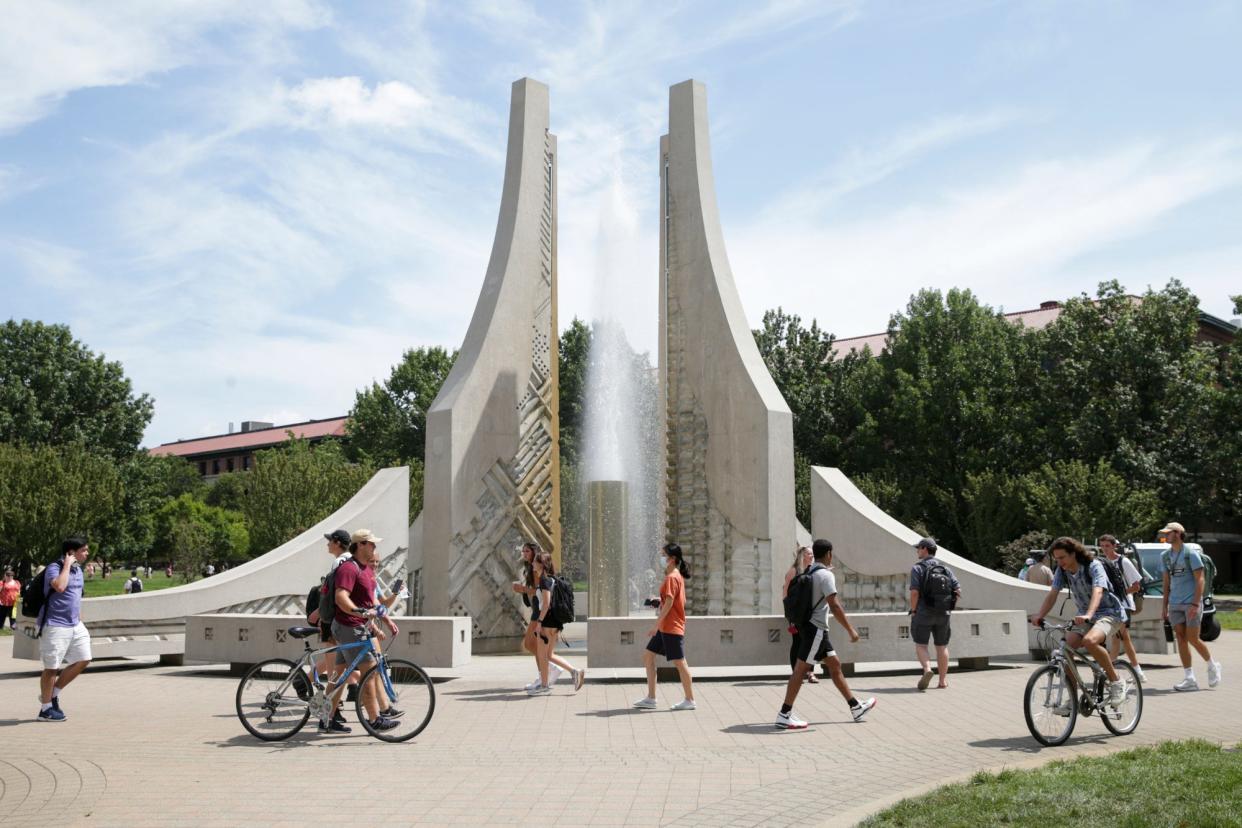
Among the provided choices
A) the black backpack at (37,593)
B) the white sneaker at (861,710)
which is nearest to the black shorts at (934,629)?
the white sneaker at (861,710)

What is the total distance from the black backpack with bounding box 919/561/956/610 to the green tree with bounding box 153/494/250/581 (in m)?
50.7

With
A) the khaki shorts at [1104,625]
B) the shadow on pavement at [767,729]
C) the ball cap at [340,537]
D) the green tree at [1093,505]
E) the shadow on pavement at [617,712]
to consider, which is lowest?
the shadow on pavement at [617,712]

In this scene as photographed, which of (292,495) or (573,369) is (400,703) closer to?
(292,495)

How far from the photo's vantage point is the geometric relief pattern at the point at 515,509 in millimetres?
16250

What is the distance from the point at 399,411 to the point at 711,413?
37.9 meters

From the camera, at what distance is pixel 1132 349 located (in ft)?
127

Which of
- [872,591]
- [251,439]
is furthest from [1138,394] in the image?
[251,439]

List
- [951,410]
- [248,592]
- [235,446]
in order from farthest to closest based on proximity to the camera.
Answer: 1. [235,446]
2. [951,410]
3. [248,592]

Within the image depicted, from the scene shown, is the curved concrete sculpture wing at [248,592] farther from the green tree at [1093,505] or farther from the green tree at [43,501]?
the green tree at [43,501]

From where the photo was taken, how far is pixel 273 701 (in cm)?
834

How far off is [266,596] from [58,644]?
551 cm

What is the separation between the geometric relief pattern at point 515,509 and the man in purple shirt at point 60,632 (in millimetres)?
6694

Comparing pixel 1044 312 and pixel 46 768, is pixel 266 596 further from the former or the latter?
pixel 1044 312

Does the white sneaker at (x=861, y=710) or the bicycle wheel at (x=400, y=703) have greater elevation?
the bicycle wheel at (x=400, y=703)
